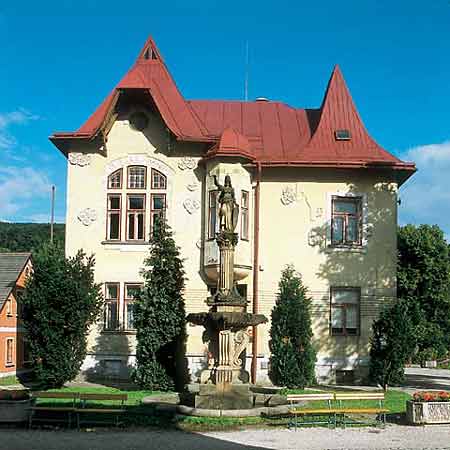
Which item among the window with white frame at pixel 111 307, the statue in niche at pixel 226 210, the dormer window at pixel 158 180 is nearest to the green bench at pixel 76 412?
the statue in niche at pixel 226 210

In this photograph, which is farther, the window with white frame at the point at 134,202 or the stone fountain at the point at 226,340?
the window with white frame at the point at 134,202

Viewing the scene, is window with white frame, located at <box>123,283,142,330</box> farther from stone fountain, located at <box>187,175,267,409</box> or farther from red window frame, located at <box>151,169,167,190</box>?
stone fountain, located at <box>187,175,267,409</box>

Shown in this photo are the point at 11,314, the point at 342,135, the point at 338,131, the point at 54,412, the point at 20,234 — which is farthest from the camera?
the point at 20,234

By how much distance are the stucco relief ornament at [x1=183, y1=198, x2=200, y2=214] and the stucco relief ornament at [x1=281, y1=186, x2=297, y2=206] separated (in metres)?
3.08

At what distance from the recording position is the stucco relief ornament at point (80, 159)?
25.6 m

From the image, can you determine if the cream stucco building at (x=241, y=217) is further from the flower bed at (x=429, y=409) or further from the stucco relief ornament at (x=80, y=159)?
the flower bed at (x=429, y=409)

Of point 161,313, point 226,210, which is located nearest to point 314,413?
point 226,210

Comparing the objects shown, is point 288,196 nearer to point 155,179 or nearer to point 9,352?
point 155,179

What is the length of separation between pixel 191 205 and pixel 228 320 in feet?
33.7

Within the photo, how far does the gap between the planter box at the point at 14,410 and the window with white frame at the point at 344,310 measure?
13.0 metres

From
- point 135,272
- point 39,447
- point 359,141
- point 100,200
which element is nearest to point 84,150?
point 100,200

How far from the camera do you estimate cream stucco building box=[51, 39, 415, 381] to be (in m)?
24.8

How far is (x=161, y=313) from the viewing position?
877 inches

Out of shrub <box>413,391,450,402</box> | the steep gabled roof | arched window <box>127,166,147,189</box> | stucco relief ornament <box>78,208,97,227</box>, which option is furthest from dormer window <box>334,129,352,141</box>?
shrub <box>413,391,450,402</box>
